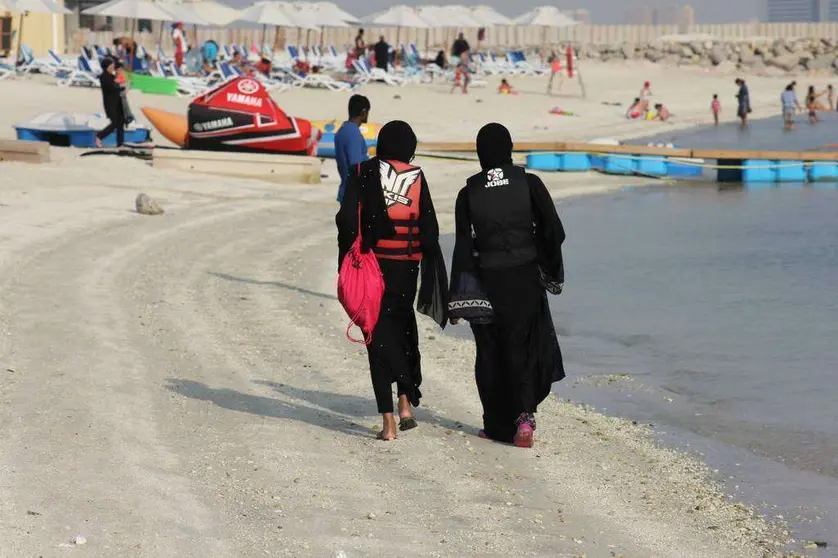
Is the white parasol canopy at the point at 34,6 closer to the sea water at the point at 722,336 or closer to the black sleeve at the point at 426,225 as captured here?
the sea water at the point at 722,336

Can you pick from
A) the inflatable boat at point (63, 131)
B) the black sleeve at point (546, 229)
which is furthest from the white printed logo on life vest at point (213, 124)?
the black sleeve at point (546, 229)

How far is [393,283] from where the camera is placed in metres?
6.68

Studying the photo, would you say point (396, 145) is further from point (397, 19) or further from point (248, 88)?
point (397, 19)

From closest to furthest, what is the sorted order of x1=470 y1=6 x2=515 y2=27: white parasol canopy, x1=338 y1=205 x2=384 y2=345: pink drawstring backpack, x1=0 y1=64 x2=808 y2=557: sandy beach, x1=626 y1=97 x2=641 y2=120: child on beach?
1. x1=0 y1=64 x2=808 y2=557: sandy beach
2. x1=338 y1=205 x2=384 y2=345: pink drawstring backpack
3. x1=626 y1=97 x2=641 y2=120: child on beach
4. x1=470 y1=6 x2=515 y2=27: white parasol canopy

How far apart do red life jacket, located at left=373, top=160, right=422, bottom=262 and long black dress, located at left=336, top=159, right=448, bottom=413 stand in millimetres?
30

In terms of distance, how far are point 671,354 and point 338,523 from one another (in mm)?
5613

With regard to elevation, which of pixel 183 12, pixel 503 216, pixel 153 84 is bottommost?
pixel 503 216

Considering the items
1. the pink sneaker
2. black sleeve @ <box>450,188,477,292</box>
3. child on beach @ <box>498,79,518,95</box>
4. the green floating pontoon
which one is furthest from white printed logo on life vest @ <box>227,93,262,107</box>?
child on beach @ <box>498,79,518,95</box>

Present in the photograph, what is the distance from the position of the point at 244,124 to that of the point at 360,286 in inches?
522

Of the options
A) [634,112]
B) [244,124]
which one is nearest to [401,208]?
[244,124]

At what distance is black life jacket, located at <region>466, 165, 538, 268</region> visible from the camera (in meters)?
6.66

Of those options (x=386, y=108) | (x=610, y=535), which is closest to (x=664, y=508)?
(x=610, y=535)

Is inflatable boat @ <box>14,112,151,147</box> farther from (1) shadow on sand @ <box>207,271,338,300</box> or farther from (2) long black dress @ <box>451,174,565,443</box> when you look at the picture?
(2) long black dress @ <box>451,174,565,443</box>

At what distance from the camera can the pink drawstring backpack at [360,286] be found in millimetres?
6590
